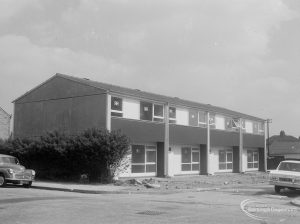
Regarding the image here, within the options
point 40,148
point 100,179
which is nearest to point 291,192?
point 100,179

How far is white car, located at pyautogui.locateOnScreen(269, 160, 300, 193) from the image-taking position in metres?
21.4

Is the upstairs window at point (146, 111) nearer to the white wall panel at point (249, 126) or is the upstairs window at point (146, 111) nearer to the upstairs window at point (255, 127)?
the white wall panel at point (249, 126)

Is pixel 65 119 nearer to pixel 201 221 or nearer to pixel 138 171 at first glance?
Answer: pixel 138 171

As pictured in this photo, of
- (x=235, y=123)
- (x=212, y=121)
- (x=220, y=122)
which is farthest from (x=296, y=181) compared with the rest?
(x=235, y=123)

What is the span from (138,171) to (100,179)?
497 cm

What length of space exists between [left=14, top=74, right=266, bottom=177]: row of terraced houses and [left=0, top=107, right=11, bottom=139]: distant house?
14.8 metres

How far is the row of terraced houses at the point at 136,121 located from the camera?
29734 millimetres

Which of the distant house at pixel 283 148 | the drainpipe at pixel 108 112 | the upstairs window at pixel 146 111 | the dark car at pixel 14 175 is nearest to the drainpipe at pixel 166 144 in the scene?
the upstairs window at pixel 146 111

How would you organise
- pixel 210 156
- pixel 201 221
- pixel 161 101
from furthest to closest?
pixel 210 156, pixel 161 101, pixel 201 221

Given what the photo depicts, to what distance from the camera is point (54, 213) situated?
12.4 metres

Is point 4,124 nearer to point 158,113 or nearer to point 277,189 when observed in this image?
point 158,113

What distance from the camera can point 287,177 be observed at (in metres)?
21.6

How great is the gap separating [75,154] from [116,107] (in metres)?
4.41

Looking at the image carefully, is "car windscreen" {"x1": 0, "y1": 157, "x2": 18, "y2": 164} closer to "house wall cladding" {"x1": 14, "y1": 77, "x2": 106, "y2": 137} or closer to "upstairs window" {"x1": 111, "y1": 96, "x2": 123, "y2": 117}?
"house wall cladding" {"x1": 14, "y1": 77, "x2": 106, "y2": 137}
